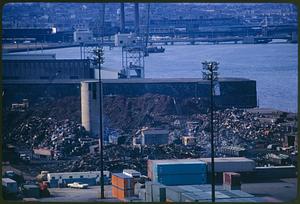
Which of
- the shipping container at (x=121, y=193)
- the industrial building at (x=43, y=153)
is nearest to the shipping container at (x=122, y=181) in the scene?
the shipping container at (x=121, y=193)

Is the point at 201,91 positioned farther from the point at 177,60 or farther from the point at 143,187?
the point at 143,187

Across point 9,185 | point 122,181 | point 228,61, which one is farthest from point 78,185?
point 228,61

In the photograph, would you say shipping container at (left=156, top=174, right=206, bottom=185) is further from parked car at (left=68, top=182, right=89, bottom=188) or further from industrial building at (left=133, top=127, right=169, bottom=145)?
parked car at (left=68, top=182, right=89, bottom=188)

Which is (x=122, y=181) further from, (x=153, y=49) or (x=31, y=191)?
(x=153, y=49)

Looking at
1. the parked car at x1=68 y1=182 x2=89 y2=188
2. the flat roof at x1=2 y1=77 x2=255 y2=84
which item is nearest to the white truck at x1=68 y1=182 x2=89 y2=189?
the parked car at x1=68 y1=182 x2=89 y2=188

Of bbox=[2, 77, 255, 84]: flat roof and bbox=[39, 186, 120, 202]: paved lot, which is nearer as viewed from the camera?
bbox=[39, 186, 120, 202]: paved lot

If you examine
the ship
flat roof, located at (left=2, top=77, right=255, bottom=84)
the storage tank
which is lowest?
the storage tank
